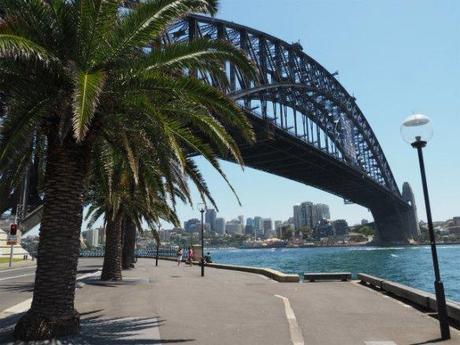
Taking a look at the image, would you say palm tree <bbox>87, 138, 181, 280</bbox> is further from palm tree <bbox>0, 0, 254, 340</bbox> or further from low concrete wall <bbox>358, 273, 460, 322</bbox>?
low concrete wall <bbox>358, 273, 460, 322</bbox>

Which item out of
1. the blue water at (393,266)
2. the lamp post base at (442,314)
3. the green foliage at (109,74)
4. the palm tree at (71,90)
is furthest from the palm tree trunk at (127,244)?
the lamp post base at (442,314)

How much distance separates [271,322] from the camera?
10969 millimetres

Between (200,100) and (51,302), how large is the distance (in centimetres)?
513

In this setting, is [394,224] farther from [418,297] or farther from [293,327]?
[293,327]

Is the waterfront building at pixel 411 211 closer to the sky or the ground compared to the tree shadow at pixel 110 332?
closer to the sky

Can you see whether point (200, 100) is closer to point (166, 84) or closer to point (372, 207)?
point (166, 84)

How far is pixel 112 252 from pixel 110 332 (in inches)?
532

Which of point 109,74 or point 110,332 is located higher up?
point 109,74

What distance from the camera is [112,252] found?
2289 cm

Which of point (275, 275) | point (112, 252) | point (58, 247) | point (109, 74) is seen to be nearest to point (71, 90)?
point (109, 74)

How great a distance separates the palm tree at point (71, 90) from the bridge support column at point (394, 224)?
13224 cm

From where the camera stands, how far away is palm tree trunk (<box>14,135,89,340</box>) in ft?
29.8

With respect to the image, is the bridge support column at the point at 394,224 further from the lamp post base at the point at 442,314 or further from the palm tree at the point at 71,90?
the palm tree at the point at 71,90

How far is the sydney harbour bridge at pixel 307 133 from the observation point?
59781mm
